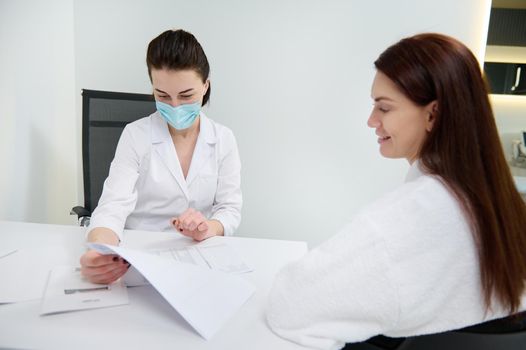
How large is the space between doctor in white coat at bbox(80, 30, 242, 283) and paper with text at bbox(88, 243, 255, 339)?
278 mm

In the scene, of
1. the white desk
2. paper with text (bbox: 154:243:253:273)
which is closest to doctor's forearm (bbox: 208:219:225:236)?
paper with text (bbox: 154:243:253:273)

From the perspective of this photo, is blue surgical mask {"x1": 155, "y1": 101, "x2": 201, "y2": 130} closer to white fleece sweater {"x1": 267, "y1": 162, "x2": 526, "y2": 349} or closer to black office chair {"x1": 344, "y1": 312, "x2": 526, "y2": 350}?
white fleece sweater {"x1": 267, "y1": 162, "x2": 526, "y2": 349}

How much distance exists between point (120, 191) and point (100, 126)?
0.59 meters

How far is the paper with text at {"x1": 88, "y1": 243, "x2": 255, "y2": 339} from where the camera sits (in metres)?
0.66

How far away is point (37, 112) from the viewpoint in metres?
1.73

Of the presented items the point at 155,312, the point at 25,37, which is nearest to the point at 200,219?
the point at 155,312

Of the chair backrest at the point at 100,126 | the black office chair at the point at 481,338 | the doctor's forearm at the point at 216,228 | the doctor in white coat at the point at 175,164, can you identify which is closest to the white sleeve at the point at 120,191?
the doctor in white coat at the point at 175,164

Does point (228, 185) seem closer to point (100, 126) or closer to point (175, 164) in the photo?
point (175, 164)

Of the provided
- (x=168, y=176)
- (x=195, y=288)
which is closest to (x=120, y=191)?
(x=168, y=176)

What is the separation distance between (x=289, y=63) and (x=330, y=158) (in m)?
0.61

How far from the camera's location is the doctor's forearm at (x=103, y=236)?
39.0 inches

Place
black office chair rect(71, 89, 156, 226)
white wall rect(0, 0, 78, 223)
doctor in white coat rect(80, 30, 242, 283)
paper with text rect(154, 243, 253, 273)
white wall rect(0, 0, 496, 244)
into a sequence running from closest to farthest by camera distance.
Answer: paper with text rect(154, 243, 253, 273)
doctor in white coat rect(80, 30, 242, 283)
white wall rect(0, 0, 78, 223)
black office chair rect(71, 89, 156, 226)
white wall rect(0, 0, 496, 244)

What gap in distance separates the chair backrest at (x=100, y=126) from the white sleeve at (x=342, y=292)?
4.19 ft

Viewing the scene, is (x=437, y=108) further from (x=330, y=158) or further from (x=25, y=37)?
(x=25, y=37)
